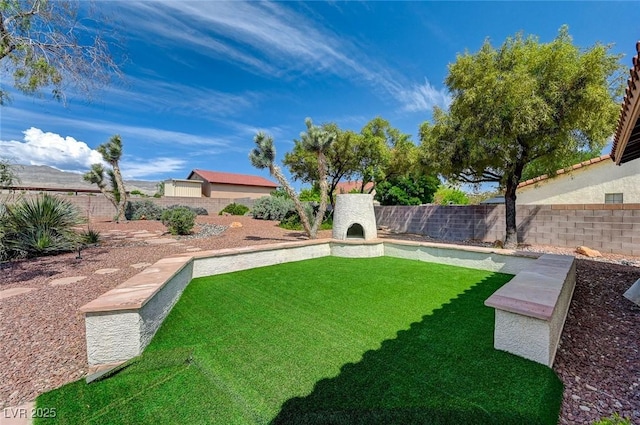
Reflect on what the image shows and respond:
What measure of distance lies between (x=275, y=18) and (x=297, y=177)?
42.8ft

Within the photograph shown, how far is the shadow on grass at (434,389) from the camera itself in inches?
84.3

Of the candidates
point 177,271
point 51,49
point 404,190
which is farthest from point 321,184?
point 404,190

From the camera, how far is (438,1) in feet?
27.7

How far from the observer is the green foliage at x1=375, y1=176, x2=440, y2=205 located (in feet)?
82.1

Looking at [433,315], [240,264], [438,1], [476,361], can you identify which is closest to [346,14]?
[438,1]

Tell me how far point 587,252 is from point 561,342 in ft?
26.2

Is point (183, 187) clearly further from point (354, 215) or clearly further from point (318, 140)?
point (354, 215)

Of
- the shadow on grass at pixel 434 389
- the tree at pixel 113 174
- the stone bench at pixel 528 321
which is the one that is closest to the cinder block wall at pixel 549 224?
the stone bench at pixel 528 321

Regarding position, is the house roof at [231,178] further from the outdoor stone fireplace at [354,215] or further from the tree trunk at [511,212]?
the tree trunk at [511,212]

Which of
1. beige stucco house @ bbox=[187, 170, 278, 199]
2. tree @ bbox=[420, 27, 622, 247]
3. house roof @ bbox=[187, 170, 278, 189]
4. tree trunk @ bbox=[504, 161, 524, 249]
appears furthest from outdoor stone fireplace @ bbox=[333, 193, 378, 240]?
house roof @ bbox=[187, 170, 278, 189]

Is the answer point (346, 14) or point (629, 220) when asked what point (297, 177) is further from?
point (629, 220)

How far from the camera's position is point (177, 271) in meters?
4.71

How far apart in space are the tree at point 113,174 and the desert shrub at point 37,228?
8.34 metres

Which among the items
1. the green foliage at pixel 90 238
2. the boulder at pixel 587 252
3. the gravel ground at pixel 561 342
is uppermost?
the green foliage at pixel 90 238
